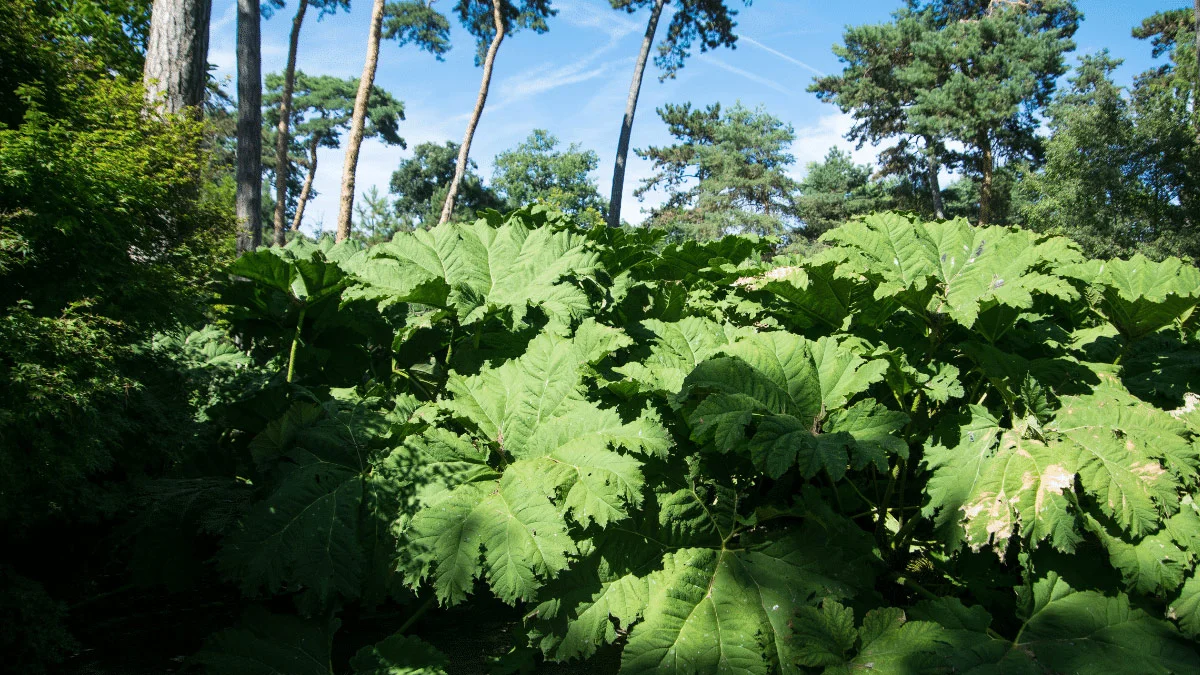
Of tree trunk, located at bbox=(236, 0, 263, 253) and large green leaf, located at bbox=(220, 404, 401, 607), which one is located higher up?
tree trunk, located at bbox=(236, 0, 263, 253)

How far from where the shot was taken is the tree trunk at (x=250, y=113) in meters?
8.34

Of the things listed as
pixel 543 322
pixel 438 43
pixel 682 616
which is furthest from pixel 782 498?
pixel 438 43

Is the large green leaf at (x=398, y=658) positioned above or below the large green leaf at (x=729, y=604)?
below

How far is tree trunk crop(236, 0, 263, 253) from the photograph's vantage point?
8.34 metres

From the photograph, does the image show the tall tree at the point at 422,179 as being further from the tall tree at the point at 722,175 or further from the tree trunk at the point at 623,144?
the tree trunk at the point at 623,144

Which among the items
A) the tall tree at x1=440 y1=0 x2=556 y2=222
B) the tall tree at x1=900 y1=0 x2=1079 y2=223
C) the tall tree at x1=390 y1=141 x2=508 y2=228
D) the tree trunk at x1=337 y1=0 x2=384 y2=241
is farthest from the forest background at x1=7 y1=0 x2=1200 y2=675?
the tall tree at x1=390 y1=141 x2=508 y2=228

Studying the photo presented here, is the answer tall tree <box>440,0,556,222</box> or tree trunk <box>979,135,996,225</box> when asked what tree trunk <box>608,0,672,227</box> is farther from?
tree trunk <box>979,135,996,225</box>

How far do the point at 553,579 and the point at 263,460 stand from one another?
1266mm

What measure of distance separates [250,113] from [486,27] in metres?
14.9

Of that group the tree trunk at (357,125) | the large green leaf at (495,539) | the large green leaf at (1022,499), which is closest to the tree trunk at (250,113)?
the tree trunk at (357,125)

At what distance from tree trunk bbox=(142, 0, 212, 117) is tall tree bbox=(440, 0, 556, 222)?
→ 11.9 m

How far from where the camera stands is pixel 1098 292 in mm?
3113

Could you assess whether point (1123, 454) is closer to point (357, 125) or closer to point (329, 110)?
point (357, 125)

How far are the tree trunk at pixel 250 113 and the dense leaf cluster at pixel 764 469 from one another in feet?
19.2
